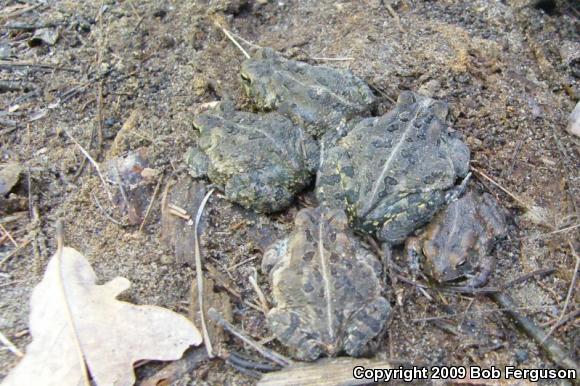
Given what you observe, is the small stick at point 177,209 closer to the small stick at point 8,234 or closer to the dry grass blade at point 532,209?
the small stick at point 8,234

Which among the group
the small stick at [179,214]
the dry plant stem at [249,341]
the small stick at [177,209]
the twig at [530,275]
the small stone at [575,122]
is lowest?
the twig at [530,275]

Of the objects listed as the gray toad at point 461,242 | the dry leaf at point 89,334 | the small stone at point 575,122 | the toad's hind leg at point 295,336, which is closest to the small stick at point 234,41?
the gray toad at point 461,242

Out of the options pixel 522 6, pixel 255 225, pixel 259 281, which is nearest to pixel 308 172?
pixel 255 225

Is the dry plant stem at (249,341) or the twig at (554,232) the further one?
the twig at (554,232)

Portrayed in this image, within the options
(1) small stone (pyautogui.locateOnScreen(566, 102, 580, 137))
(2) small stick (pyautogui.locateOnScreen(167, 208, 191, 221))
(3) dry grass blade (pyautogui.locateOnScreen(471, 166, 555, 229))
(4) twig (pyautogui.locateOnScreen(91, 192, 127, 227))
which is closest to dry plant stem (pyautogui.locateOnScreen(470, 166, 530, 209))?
(3) dry grass blade (pyautogui.locateOnScreen(471, 166, 555, 229))

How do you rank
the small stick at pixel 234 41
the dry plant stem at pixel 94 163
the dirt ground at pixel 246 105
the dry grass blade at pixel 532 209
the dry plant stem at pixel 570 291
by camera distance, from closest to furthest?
the dry plant stem at pixel 570 291 < the dirt ground at pixel 246 105 < the dry grass blade at pixel 532 209 < the dry plant stem at pixel 94 163 < the small stick at pixel 234 41

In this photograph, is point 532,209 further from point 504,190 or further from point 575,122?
point 575,122

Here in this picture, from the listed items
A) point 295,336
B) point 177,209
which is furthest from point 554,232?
point 177,209
